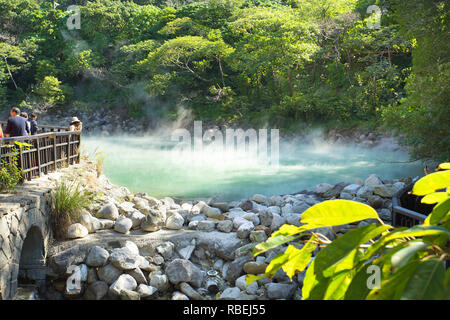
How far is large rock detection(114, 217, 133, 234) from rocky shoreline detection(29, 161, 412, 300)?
2cm

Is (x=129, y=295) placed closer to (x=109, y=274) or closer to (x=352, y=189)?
(x=109, y=274)

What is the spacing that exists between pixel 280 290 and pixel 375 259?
14.8 ft

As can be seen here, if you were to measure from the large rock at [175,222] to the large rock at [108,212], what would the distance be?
0.90m

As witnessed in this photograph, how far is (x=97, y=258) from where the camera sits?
5457mm

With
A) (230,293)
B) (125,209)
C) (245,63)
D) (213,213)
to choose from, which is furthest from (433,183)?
(245,63)

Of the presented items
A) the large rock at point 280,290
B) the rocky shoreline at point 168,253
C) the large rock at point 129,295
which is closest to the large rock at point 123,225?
the rocky shoreline at point 168,253

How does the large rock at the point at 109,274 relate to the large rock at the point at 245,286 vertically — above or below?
above

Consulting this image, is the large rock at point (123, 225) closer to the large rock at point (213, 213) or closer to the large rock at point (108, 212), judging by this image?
the large rock at point (108, 212)

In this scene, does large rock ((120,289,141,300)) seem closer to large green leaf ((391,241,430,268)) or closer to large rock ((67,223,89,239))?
large rock ((67,223,89,239))

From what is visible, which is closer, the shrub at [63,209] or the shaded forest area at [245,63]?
the shrub at [63,209]

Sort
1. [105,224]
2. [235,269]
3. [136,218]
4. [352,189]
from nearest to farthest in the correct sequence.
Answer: [235,269], [105,224], [136,218], [352,189]

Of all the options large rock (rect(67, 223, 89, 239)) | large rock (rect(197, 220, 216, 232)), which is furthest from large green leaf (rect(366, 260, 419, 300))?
large rock (rect(197, 220, 216, 232))

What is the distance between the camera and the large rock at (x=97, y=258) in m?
5.45

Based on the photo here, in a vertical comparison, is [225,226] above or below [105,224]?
below
